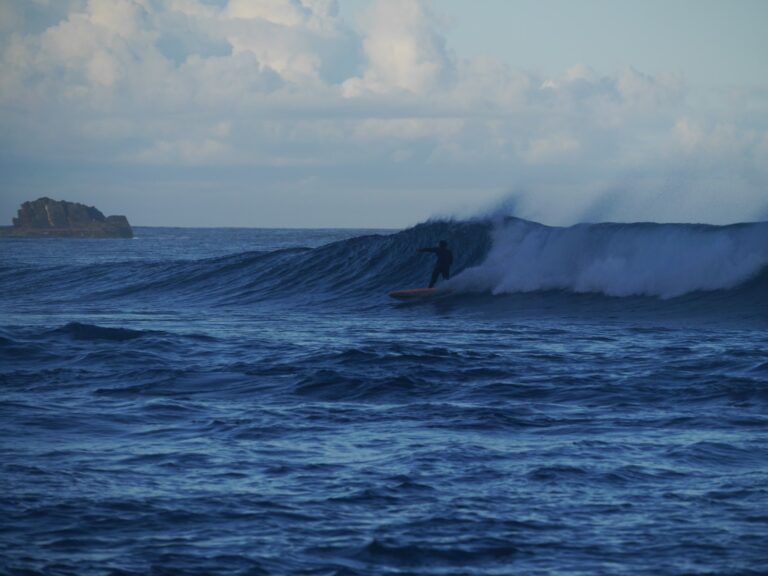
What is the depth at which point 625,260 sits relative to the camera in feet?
75.8

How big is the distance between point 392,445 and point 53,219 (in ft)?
477

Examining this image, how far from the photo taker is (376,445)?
7.91 metres

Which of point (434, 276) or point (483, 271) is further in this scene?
point (483, 271)

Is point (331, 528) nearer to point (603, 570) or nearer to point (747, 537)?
point (603, 570)

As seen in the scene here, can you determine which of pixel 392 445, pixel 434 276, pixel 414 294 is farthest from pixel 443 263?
pixel 392 445

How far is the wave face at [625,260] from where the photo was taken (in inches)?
840

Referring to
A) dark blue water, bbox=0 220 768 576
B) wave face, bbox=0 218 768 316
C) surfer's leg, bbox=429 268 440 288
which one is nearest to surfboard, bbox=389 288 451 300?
surfer's leg, bbox=429 268 440 288

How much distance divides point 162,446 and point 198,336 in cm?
798

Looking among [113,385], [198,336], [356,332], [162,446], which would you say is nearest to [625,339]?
[356,332]

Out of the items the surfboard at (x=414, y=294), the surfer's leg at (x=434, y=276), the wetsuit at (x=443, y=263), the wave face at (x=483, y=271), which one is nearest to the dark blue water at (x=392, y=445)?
the wave face at (x=483, y=271)

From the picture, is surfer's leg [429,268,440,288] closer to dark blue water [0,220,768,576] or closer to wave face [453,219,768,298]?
wave face [453,219,768,298]

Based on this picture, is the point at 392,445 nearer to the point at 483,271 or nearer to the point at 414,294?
the point at 414,294

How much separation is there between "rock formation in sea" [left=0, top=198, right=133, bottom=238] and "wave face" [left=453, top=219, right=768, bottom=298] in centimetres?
12592

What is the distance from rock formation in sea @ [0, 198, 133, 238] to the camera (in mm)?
144000
